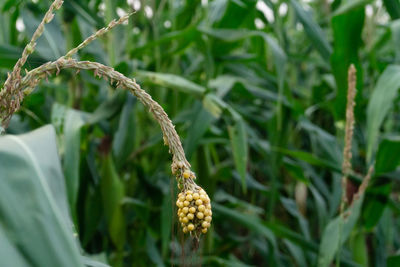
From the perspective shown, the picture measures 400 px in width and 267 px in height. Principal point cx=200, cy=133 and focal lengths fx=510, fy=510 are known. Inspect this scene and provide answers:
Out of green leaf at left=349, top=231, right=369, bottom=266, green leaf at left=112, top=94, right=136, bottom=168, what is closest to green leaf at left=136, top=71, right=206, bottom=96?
green leaf at left=112, top=94, right=136, bottom=168

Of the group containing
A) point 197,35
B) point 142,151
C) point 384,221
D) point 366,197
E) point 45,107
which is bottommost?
point 384,221

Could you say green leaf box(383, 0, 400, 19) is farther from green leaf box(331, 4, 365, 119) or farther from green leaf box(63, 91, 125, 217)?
green leaf box(63, 91, 125, 217)

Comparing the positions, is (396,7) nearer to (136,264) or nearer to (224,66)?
(224,66)

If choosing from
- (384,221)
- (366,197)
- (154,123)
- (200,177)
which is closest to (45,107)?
(154,123)

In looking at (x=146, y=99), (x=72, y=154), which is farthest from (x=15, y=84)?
(x=72, y=154)

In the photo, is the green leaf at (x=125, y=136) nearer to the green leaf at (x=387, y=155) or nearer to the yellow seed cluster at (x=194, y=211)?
the green leaf at (x=387, y=155)

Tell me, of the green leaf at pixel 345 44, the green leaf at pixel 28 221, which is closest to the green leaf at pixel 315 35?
the green leaf at pixel 345 44

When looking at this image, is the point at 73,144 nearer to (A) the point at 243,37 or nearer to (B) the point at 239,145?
(B) the point at 239,145
